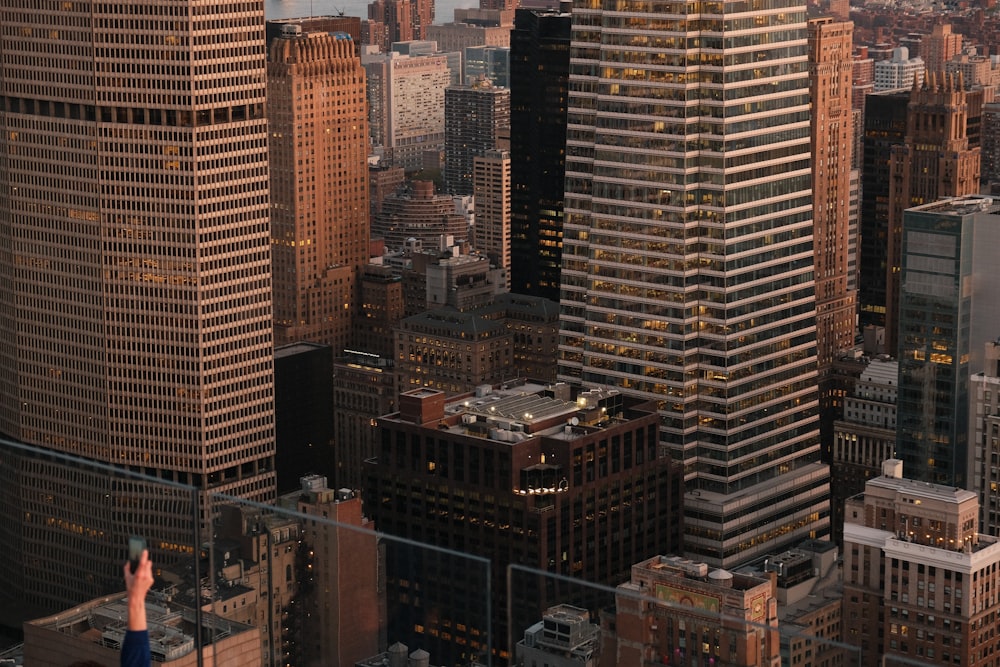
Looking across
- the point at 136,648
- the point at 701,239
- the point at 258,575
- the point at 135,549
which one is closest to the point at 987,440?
the point at 701,239

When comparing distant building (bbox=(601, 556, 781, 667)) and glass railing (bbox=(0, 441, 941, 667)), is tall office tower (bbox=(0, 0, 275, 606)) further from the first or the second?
distant building (bbox=(601, 556, 781, 667))

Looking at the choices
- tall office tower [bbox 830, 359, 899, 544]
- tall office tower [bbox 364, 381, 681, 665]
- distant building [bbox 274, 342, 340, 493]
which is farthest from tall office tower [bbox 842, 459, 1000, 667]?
distant building [bbox 274, 342, 340, 493]

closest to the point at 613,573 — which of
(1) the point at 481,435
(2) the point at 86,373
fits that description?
(1) the point at 481,435

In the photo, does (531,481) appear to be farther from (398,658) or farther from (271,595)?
(271,595)

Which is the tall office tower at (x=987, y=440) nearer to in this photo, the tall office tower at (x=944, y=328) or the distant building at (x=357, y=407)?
the tall office tower at (x=944, y=328)

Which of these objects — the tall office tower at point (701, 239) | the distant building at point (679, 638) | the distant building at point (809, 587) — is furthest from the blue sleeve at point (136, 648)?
the tall office tower at point (701, 239)
